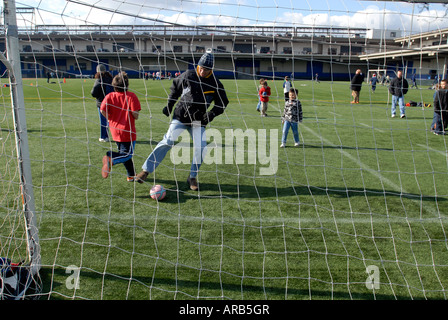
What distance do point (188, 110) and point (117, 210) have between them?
166 centimetres

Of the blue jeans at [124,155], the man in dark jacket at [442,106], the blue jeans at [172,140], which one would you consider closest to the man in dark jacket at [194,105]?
the blue jeans at [172,140]

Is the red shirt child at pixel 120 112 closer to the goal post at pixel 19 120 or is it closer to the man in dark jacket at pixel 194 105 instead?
the man in dark jacket at pixel 194 105

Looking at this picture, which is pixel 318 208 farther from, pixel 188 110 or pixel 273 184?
pixel 188 110

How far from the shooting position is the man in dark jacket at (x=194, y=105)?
4930 millimetres

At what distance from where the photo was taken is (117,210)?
464cm

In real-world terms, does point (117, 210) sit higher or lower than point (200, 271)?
higher

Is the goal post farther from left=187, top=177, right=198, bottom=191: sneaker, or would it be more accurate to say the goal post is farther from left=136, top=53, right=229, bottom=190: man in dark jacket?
left=187, top=177, right=198, bottom=191: sneaker

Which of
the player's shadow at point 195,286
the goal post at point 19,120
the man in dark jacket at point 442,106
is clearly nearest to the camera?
the goal post at point 19,120

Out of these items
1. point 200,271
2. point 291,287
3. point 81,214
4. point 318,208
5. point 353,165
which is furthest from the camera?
point 353,165

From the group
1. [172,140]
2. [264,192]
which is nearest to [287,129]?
[264,192]

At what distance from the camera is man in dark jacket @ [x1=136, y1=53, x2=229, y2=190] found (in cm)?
493

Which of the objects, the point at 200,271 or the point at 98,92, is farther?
the point at 98,92
